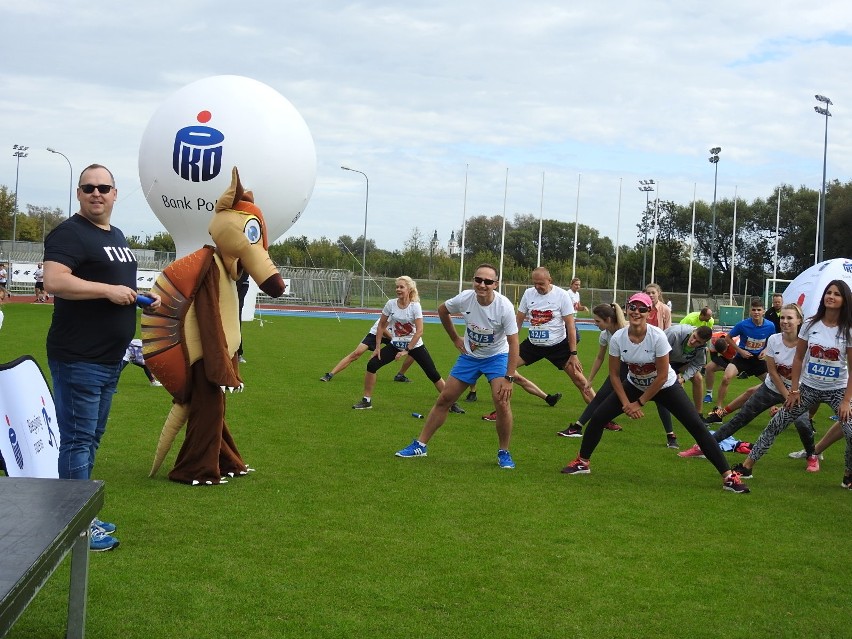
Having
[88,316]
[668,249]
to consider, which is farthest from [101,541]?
[668,249]

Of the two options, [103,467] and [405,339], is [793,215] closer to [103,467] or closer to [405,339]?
[405,339]

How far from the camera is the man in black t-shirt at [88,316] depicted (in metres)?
5.19

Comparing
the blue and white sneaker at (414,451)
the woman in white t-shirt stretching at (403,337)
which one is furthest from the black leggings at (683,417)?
the woman in white t-shirt stretching at (403,337)

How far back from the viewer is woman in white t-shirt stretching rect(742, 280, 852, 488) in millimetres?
7934

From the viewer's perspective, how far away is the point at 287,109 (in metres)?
22.4

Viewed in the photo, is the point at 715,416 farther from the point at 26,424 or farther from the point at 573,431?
the point at 26,424

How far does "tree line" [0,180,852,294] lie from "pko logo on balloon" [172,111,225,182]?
43.7 meters

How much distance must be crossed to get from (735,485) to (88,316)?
5633mm

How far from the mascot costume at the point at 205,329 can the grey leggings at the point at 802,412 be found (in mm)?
4596

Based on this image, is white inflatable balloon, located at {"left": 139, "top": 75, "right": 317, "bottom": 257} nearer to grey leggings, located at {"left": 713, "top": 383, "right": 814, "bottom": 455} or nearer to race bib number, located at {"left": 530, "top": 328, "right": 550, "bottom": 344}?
race bib number, located at {"left": 530, "top": 328, "right": 550, "bottom": 344}

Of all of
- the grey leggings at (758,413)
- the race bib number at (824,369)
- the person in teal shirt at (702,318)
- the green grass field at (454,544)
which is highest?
the person in teal shirt at (702,318)

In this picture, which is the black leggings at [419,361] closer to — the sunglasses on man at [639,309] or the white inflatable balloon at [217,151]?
the sunglasses on man at [639,309]

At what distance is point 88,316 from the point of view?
533 centimetres

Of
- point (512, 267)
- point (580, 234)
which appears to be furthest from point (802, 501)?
point (580, 234)
